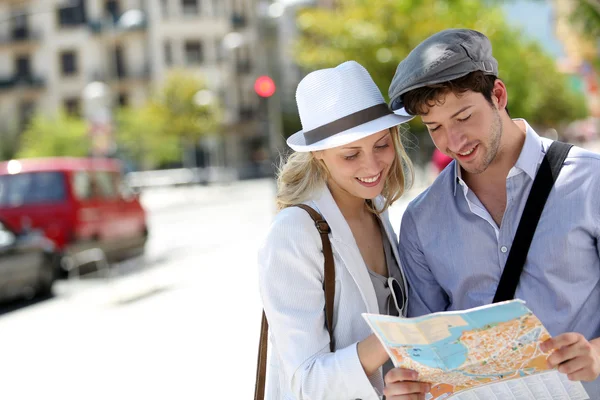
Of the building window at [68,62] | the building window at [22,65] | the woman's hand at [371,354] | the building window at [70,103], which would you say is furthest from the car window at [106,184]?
the building window at [22,65]

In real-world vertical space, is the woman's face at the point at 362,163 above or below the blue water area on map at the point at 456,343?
above

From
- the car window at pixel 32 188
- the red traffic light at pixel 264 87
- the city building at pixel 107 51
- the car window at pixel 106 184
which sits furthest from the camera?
the city building at pixel 107 51

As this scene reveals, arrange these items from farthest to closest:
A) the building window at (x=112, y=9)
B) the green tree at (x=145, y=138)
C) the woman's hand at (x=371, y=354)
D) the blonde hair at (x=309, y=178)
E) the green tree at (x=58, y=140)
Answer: the building window at (x=112, y=9) → the green tree at (x=145, y=138) → the green tree at (x=58, y=140) → the blonde hair at (x=309, y=178) → the woman's hand at (x=371, y=354)

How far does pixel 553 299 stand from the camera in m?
2.44

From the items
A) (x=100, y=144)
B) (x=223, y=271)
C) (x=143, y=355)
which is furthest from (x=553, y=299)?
(x=100, y=144)

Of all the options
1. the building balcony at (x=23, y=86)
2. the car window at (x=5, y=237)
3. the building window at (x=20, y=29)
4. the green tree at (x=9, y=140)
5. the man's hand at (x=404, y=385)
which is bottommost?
the car window at (x=5, y=237)

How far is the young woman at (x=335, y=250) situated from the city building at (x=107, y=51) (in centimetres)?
5496

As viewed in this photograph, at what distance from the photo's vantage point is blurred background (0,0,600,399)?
315 inches

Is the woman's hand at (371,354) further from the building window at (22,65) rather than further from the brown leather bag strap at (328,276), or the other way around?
the building window at (22,65)

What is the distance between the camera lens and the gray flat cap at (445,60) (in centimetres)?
242

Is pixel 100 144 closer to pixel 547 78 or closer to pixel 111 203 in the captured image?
pixel 111 203

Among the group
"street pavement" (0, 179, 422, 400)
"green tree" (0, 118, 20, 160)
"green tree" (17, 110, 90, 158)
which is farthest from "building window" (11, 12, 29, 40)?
"street pavement" (0, 179, 422, 400)

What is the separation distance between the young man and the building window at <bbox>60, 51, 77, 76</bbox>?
59.1m

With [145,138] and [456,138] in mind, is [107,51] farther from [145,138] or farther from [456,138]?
[456,138]
